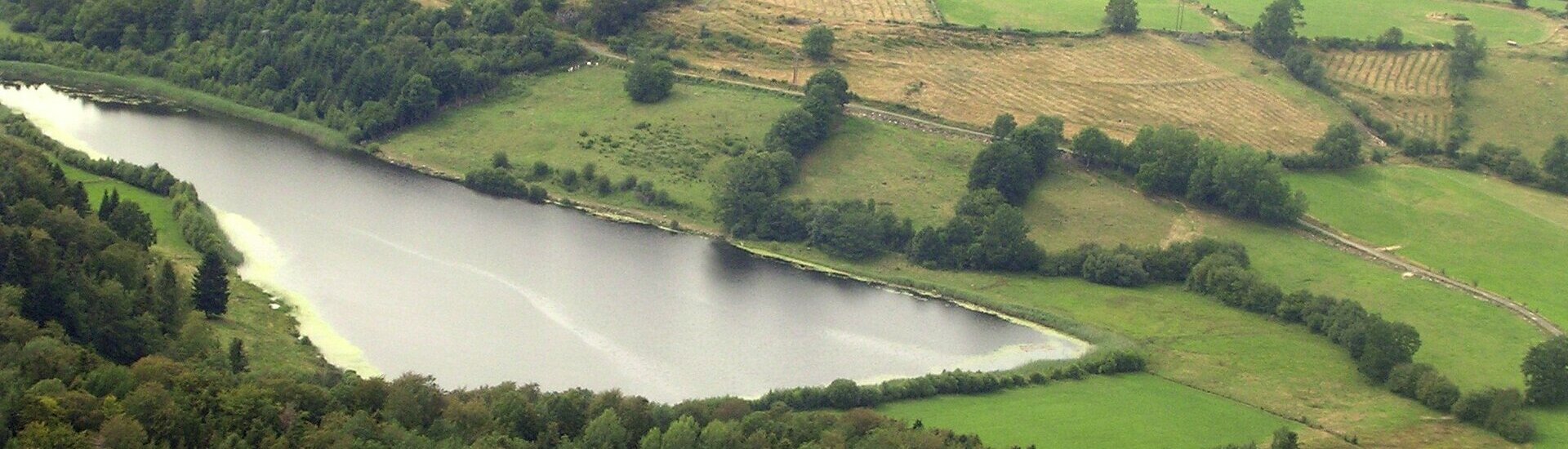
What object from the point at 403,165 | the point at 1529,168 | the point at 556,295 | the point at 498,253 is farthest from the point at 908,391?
the point at 1529,168

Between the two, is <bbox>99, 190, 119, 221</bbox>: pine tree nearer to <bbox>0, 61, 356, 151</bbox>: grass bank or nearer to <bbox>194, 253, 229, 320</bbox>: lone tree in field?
<bbox>194, 253, 229, 320</bbox>: lone tree in field

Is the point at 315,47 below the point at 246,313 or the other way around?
the other way around

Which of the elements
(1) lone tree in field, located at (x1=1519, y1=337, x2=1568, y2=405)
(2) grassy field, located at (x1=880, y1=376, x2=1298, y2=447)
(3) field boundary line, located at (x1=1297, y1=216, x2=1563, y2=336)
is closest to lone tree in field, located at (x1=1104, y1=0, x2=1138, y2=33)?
(3) field boundary line, located at (x1=1297, y1=216, x2=1563, y2=336)

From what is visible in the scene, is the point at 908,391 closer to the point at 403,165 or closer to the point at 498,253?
the point at 498,253

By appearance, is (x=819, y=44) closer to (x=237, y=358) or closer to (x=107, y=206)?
(x=107, y=206)

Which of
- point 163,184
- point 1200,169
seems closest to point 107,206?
point 163,184

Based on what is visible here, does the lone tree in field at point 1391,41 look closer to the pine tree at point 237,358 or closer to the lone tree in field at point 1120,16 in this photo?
the lone tree in field at point 1120,16

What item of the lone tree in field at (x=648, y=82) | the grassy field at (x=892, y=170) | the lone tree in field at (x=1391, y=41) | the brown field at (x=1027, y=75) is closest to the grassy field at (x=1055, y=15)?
the brown field at (x=1027, y=75)

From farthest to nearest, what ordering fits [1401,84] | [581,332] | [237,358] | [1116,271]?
1. [1401,84]
2. [1116,271]
3. [581,332]
4. [237,358]
